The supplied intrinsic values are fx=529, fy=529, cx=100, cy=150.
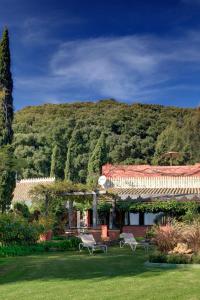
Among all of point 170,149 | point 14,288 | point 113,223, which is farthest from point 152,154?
point 14,288

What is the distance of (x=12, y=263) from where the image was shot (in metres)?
17.0

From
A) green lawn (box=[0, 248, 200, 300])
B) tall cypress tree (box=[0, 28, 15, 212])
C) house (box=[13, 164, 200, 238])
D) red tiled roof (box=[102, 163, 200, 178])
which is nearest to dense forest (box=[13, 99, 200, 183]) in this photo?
red tiled roof (box=[102, 163, 200, 178])

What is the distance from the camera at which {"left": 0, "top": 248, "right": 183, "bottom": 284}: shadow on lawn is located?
1349cm

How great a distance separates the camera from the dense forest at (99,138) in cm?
5897

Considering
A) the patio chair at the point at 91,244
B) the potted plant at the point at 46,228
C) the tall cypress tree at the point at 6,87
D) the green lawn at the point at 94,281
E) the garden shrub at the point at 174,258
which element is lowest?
the green lawn at the point at 94,281

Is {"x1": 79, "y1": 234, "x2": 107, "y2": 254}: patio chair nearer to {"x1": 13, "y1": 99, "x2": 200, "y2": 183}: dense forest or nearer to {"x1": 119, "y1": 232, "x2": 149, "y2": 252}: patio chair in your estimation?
{"x1": 119, "y1": 232, "x2": 149, "y2": 252}: patio chair

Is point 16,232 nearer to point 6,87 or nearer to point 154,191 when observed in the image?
point 6,87

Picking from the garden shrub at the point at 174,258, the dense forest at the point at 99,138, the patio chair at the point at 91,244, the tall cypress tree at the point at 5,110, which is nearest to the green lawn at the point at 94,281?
the garden shrub at the point at 174,258

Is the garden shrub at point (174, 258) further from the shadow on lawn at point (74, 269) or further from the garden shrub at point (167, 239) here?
the garden shrub at point (167, 239)

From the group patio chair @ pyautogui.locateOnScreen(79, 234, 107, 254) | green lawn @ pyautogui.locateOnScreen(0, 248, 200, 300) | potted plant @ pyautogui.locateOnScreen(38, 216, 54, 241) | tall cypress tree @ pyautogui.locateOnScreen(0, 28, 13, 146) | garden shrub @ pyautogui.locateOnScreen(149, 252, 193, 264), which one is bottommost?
green lawn @ pyautogui.locateOnScreen(0, 248, 200, 300)

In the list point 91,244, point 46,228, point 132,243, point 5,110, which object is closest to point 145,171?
point 5,110

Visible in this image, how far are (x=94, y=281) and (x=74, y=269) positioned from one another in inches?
97.1

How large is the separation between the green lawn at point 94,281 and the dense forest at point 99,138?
125 ft

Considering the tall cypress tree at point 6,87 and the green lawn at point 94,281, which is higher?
the tall cypress tree at point 6,87
